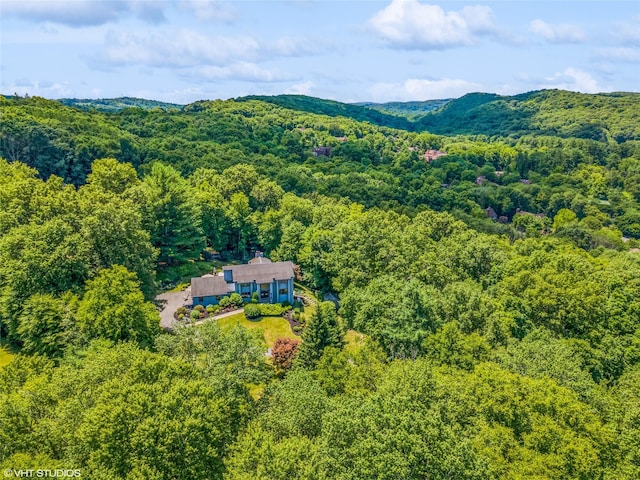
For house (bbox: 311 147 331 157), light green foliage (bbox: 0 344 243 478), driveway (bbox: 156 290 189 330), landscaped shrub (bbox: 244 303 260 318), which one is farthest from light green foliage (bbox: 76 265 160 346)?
house (bbox: 311 147 331 157)

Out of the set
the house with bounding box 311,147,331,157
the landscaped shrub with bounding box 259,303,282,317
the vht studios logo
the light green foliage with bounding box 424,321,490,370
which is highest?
the house with bounding box 311,147,331,157

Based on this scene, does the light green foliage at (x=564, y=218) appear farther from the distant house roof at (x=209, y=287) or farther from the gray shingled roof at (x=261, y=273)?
the distant house roof at (x=209, y=287)

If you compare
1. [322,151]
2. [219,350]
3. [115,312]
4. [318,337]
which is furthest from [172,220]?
[322,151]

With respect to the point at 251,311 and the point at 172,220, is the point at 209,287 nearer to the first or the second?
the point at 251,311

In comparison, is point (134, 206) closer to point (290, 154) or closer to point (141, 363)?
point (141, 363)

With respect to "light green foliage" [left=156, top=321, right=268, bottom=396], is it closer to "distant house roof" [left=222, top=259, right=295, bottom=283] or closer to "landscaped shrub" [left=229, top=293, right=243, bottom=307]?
"landscaped shrub" [left=229, top=293, right=243, bottom=307]

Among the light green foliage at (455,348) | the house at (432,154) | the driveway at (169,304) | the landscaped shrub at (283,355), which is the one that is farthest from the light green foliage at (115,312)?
the house at (432,154)

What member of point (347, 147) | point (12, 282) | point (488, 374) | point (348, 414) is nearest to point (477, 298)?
point (488, 374)
